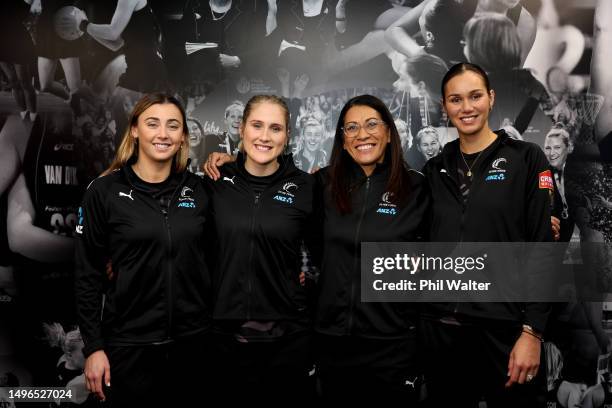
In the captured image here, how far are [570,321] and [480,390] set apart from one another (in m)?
1.33

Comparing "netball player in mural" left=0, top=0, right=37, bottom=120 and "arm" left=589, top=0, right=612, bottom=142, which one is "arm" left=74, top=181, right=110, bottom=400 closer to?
"netball player in mural" left=0, top=0, right=37, bottom=120

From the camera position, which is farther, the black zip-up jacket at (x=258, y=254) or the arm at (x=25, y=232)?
the arm at (x=25, y=232)

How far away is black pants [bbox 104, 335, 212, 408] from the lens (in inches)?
76.7

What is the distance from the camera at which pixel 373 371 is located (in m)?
2.03

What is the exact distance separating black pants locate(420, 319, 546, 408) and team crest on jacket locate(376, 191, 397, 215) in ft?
1.82

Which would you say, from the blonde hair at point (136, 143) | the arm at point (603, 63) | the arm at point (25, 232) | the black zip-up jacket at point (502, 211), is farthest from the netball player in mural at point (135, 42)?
the arm at point (603, 63)

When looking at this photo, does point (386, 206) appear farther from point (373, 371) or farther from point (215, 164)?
point (215, 164)

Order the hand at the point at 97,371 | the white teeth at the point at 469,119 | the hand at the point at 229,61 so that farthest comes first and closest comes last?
the hand at the point at 229,61 → the white teeth at the point at 469,119 → the hand at the point at 97,371

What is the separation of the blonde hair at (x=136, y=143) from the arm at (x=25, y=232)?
129cm

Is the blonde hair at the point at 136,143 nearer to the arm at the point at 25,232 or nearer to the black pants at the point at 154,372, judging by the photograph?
the black pants at the point at 154,372

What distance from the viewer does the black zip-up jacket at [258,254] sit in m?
2.03

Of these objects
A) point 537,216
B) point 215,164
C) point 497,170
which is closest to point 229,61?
point 215,164

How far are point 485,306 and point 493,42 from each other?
189cm

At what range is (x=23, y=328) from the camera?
3.03m
